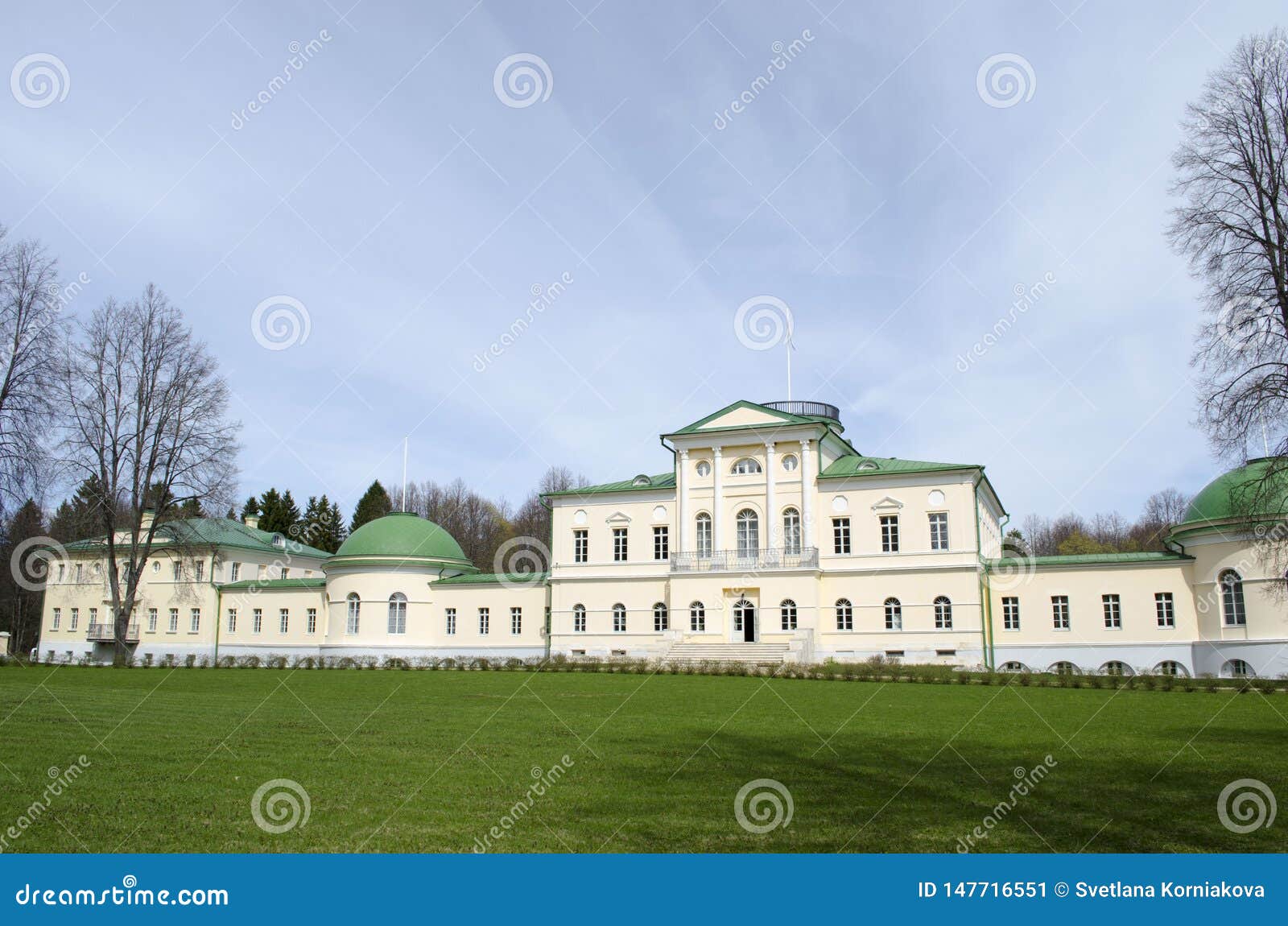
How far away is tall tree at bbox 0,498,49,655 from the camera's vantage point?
31.6m

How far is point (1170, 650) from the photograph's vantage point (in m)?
32.4

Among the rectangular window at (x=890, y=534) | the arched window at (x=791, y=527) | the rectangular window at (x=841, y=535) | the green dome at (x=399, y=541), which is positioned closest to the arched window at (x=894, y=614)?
the rectangular window at (x=890, y=534)

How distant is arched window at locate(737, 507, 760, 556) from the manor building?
0.07 metres

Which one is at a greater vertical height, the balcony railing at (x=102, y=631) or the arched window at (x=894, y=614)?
the balcony railing at (x=102, y=631)

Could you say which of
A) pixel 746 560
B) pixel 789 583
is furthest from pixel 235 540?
pixel 789 583

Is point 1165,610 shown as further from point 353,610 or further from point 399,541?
point 353,610

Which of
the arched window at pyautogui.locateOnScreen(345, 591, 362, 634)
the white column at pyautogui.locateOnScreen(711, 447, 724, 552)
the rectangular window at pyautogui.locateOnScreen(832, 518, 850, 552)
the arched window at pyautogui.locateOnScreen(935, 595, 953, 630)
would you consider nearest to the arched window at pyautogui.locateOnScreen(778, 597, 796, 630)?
the rectangular window at pyautogui.locateOnScreen(832, 518, 850, 552)

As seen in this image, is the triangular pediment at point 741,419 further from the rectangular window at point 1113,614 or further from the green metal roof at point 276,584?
the green metal roof at point 276,584

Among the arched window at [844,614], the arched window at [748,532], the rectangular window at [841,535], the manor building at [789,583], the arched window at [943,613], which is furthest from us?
the arched window at [748,532]

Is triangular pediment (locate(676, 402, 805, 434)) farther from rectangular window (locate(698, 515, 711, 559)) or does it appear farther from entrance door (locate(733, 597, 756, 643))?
entrance door (locate(733, 597, 756, 643))

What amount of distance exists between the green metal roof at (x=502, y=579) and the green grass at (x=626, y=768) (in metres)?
22.7

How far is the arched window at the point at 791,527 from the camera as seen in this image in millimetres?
37656

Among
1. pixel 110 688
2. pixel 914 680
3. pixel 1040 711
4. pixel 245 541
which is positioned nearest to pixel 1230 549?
pixel 914 680

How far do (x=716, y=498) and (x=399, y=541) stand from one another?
50.1 ft
